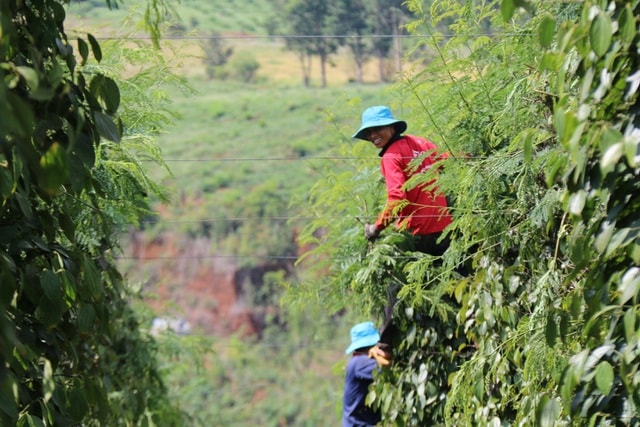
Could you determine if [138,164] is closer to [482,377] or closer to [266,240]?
[482,377]

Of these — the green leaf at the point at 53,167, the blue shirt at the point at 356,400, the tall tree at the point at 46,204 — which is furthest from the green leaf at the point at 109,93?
the blue shirt at the point at 356,400

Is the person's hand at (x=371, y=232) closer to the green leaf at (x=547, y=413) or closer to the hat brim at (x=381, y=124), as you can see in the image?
the hat brim at (x=381, y=124)

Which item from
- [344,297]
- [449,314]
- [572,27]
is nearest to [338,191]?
[344,297]

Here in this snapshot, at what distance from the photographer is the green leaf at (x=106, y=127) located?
9.86 ft

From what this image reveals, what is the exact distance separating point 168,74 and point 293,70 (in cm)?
3505

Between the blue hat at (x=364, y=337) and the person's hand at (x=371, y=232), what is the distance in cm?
120

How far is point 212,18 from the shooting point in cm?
4216

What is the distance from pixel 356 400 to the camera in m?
6.82

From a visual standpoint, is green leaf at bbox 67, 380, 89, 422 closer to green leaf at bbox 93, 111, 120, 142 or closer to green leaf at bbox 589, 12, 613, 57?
green leaf at bbox 93, 111, 120, 142

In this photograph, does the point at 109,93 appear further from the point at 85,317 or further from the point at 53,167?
the point at 85,317

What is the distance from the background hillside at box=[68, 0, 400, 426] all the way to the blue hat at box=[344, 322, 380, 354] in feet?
52.6

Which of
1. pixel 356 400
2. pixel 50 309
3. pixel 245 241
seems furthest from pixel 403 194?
pixel 245 241

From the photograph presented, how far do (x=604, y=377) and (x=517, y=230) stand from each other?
2.13 metres

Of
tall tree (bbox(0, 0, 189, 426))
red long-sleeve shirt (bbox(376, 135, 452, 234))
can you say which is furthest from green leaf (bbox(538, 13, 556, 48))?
red long-sleeve shirt (bbox(376, 135, 452, 234))
